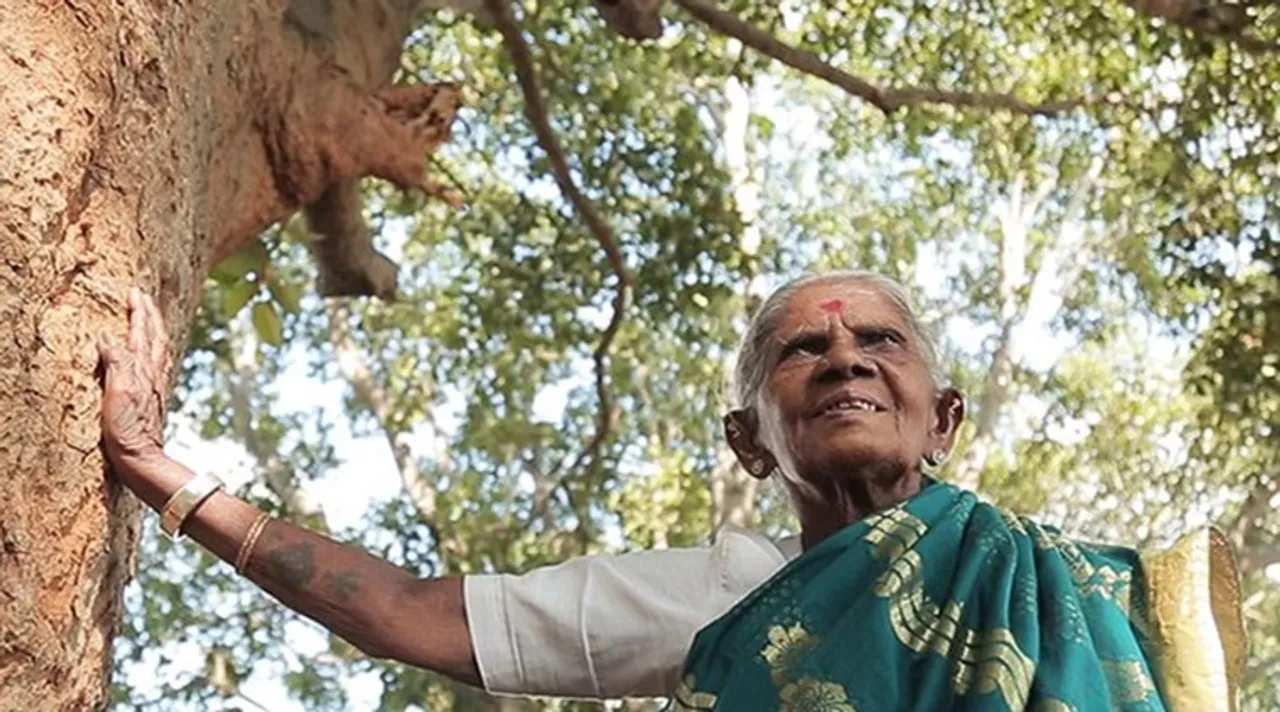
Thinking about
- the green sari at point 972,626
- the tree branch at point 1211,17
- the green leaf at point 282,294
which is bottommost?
the green sari at point 972,626

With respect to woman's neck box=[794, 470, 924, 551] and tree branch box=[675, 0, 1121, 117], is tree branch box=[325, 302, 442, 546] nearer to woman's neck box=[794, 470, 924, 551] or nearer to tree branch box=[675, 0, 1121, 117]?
tree branch box=[675, 0, 1121, 117]

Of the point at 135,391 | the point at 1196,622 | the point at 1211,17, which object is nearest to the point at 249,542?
the point at 135,391

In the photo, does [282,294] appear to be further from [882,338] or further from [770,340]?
[882,338]

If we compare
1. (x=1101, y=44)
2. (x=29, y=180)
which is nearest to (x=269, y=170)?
(x=29, y=180)

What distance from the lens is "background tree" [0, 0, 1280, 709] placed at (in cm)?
168

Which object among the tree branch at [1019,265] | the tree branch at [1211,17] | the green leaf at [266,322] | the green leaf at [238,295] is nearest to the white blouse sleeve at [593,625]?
the green leaf at [238,295]

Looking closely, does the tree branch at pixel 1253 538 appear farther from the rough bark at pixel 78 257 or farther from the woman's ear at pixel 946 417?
the rough bark at pixel 78 257

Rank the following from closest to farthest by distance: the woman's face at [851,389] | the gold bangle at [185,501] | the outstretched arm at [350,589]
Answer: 1. the gold bangle at [185,501]
2. the outstretched arm at [350,589]
3. the woman's face at [851,389]

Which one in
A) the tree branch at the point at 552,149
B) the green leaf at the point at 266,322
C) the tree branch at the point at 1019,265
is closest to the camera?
the green leaf at the point at 266,322

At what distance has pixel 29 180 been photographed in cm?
155

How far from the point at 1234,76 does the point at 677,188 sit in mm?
2115

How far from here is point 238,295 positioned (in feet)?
11.3

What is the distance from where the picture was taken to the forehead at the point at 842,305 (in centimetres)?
222

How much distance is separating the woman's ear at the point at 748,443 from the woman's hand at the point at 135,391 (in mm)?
799
